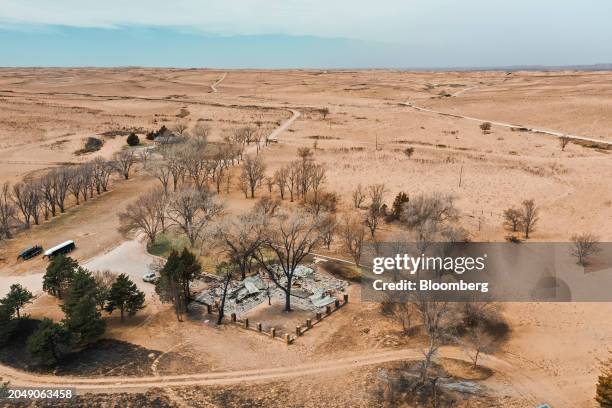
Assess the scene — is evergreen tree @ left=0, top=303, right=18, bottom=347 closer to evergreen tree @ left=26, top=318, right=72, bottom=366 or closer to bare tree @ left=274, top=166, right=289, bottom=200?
evergreen tree @ left=26, top=318, right=72, bottom=366

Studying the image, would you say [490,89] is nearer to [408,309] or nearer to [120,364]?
[408,309]

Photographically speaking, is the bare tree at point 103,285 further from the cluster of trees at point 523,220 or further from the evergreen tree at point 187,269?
the cluster of trees at point 523,220

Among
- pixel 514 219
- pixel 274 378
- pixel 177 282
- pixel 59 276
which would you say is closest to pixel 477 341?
pixel 274 378

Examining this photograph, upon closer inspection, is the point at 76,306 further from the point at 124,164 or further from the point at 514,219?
the point at 124,164

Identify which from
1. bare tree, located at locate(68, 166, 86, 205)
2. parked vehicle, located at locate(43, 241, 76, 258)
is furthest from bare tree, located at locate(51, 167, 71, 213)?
parked vehicle, located at locate(43, 241, 76, 258)

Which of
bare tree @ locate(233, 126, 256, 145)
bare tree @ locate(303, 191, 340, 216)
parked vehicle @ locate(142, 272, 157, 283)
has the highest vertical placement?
bare tree @ locate(233, 126, 256, 145)
